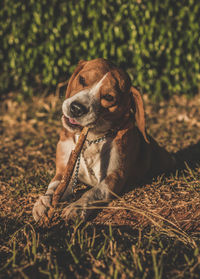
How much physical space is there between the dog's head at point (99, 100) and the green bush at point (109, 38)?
296 cm

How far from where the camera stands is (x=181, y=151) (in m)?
4.40

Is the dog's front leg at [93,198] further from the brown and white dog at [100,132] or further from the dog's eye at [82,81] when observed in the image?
the dog's eye at [82,81]

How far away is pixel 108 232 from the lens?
2.48 meters

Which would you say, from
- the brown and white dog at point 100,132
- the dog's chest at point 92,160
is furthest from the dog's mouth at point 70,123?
the dog's chest at point 92,160

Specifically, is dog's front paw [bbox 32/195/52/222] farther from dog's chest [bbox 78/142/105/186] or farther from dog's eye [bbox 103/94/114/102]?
dog's eye [bbox 103/94/114/102]

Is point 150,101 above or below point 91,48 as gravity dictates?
below

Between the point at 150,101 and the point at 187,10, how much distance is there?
68.5 inches

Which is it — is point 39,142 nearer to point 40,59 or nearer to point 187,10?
point 40,59

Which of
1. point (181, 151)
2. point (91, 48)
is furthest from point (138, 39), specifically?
point (181, 151)

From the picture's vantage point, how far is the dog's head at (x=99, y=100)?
2.49 meters

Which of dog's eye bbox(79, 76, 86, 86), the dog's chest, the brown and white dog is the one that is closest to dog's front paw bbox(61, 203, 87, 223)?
the brown and white dog

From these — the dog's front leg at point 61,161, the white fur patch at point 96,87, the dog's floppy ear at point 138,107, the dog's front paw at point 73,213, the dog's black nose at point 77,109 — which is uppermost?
the white fur patch at point 96,87

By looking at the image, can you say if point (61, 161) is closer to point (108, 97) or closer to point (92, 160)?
point (92, 160)

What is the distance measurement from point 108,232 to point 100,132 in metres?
0.85
